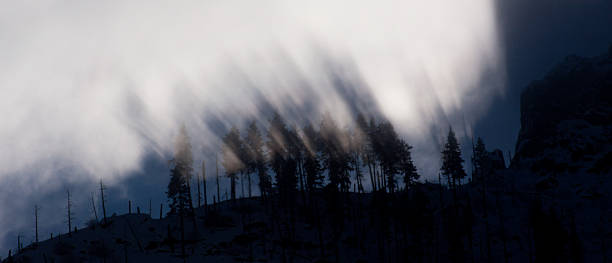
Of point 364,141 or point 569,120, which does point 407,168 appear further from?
point 569,120

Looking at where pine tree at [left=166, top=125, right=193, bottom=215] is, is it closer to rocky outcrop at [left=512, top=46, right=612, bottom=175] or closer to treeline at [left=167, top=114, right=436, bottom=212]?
treeline at [left=167, top=114, right=436, bottom=212]

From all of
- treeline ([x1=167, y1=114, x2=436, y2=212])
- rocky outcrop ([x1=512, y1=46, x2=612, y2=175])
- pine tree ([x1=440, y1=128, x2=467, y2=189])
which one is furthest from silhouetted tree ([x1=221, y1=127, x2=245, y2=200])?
rocky outcrop ([x1=512, y1=46, x2=612, y2=175])

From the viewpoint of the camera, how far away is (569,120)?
11888 centimetres

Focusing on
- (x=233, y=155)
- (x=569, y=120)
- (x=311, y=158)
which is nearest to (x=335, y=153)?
(x=311, y=158)

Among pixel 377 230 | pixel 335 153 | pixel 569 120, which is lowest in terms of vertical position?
pixel 377 230

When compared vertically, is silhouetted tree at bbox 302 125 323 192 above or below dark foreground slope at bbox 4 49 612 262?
above

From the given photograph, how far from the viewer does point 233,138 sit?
71750mm

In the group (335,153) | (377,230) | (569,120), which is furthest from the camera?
(569,120)

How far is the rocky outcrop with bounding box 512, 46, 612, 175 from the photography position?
9706 cm

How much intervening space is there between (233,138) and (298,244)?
86.3ft

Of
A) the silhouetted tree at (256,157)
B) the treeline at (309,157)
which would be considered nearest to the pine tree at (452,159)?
the treeline at (309,157)

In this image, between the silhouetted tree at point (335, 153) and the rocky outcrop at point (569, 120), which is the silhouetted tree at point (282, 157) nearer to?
the silhouetted tree at point (335, 153)

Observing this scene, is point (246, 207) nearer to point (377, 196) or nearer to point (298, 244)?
point (298, 244)

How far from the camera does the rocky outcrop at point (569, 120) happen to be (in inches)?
3821
